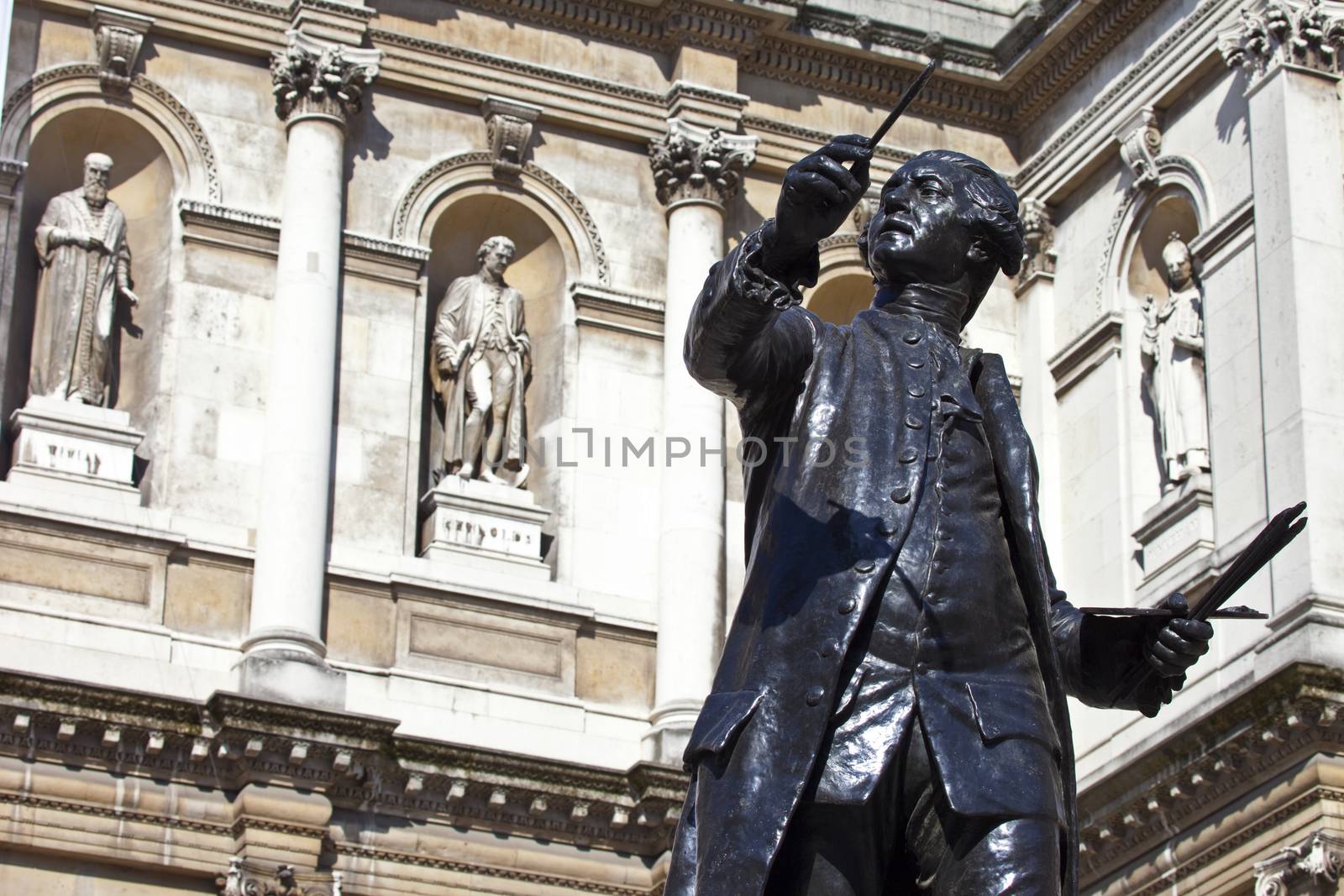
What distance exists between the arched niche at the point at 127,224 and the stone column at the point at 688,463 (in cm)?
360

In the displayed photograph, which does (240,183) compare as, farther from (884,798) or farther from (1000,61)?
(884,798)

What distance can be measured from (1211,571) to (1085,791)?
5.42 ft

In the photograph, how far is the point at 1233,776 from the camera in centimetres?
1670

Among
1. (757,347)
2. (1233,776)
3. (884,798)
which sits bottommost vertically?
(884,798)

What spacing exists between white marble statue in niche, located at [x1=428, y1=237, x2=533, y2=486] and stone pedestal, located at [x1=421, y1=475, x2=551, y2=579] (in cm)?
17

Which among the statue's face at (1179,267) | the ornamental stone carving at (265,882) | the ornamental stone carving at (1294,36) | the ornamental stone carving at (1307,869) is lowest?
the ornamental stone carving at (1307,869)

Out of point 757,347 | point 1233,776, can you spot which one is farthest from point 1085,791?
point 757,347

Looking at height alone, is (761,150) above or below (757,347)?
above

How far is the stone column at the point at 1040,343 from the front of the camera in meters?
20.3

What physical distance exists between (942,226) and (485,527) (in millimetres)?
13687

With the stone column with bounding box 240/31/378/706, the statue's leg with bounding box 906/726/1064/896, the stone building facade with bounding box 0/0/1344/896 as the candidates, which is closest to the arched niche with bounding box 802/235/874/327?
the stone building facade with bounding box 0/0/1344/896

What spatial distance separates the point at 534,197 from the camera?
2006 centimetres

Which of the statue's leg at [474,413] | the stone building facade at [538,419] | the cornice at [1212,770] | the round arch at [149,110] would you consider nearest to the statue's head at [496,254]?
the stone building facade at [538,419]

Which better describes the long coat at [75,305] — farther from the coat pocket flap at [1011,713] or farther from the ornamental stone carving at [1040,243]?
the coat pocket flap at [1011,713]
